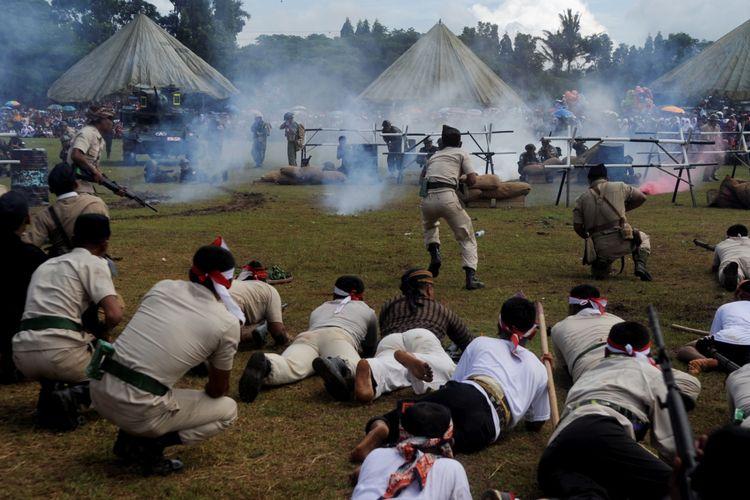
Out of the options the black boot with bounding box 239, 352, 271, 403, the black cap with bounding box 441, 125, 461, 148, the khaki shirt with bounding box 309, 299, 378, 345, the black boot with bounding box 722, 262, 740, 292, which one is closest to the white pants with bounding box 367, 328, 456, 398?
the khaki shirt with bounding box 309, 299, 378, 345

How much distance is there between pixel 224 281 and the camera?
457 cm

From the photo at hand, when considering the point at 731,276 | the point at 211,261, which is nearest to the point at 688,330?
the point at 731,276

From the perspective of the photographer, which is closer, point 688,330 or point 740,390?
point 740,390

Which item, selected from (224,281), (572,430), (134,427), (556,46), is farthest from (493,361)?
(556,46)

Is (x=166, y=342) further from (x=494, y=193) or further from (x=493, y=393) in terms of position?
(x=494, y=193)

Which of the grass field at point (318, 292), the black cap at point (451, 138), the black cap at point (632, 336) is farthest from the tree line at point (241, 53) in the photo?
the black cap at point (632, 336)

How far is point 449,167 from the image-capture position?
9734 mm

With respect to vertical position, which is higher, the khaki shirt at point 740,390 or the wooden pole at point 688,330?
the khaki shirt at point 740,390

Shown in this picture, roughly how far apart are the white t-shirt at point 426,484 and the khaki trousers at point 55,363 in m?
2.42

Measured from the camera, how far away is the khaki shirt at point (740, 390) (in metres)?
4.88

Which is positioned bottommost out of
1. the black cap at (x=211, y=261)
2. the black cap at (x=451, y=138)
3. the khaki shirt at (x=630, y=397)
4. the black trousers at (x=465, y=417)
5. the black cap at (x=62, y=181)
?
the black trousers at (x=465, y=417)

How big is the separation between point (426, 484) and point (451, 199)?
623cm

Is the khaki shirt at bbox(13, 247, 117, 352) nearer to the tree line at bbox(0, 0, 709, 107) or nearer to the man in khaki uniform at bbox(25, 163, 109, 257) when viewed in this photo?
the man in khaki uniform at bbox(25, 163, 109, 257)

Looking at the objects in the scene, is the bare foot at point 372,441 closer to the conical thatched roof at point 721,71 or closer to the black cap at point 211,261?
the black cap at point 211,261
